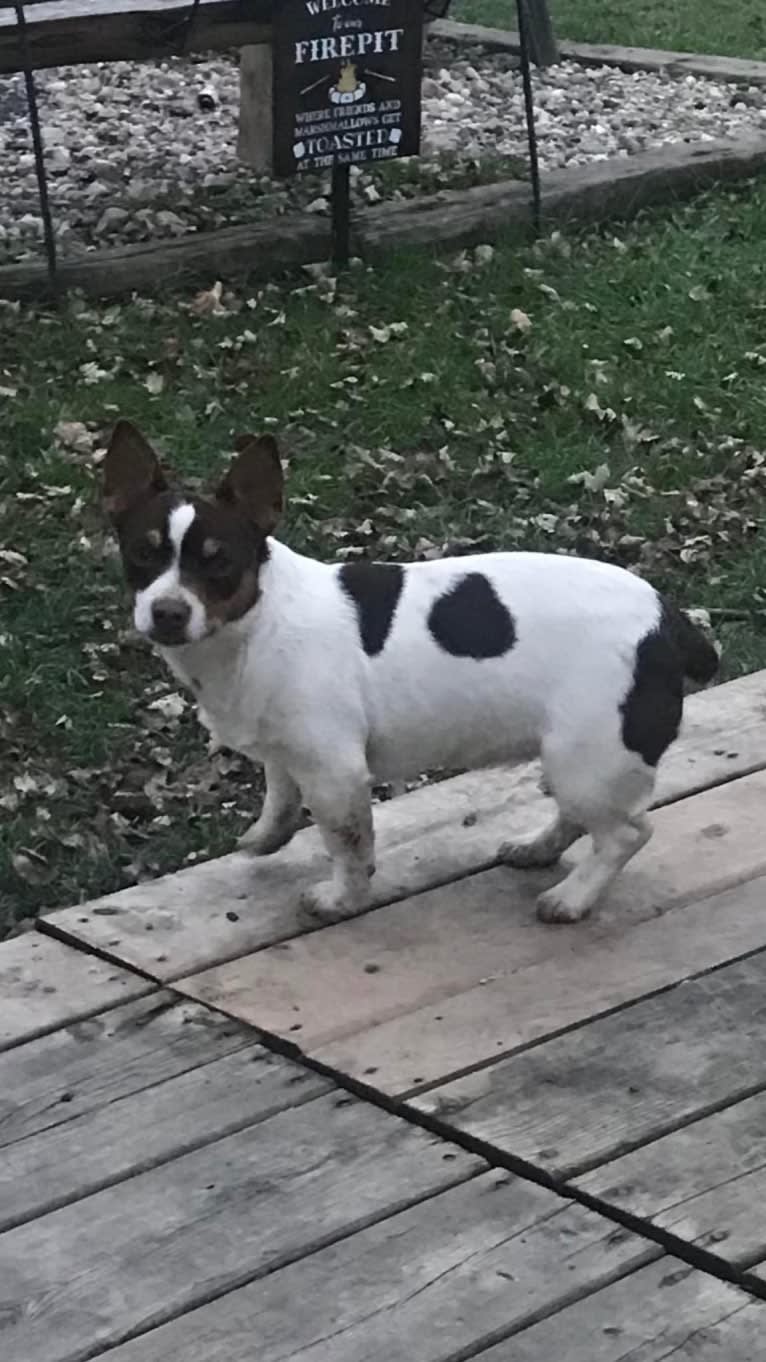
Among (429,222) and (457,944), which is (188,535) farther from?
(429,222)

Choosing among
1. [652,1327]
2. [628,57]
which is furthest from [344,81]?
[652,1327]

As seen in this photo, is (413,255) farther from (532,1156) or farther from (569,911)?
(532,1156)

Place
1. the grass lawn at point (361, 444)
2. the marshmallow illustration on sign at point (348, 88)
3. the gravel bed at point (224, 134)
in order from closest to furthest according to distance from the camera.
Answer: the grass lawn at point (361, 444), the marshmallow illustration on sign at point (348, 88), the gravel bed at point (224, 134)

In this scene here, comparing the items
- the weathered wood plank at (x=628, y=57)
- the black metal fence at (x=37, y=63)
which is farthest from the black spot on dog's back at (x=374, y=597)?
the weathered wood plank at (x=628, y=57)

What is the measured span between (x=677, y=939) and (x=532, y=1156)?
76cm

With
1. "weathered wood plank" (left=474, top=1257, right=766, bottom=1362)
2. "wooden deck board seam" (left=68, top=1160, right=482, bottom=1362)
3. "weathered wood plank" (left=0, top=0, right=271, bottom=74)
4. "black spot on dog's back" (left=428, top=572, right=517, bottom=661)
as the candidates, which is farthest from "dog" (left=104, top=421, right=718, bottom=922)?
"weathered wood plank" (left=0, top=0, right=271, bottom=74)

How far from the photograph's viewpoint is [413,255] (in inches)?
332

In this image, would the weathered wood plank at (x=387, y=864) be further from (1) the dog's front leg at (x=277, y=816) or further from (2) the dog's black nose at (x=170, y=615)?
(2) the dog's black nose at (x=170, y=615)

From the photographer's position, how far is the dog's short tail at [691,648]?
3822 millimetres

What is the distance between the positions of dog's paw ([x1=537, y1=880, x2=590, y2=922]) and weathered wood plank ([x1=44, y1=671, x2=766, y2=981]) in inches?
6.2

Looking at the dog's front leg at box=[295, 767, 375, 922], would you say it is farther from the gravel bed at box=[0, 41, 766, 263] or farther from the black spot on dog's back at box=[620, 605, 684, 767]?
the gravel bed at box=[0, 41, 766, 263]

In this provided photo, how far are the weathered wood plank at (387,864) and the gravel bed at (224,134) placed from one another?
4.47 meters

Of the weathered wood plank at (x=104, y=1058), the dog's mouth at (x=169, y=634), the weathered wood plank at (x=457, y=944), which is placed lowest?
the weathered wood plank at (x=457, y=944)

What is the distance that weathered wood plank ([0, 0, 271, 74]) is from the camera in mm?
8117
